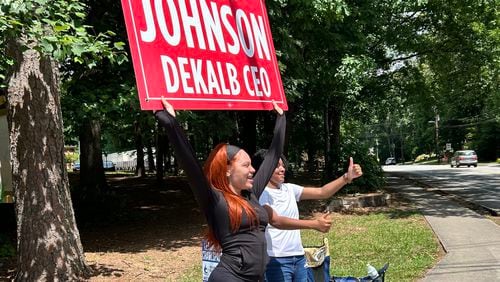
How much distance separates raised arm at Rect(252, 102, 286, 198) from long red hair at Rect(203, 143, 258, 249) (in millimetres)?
380

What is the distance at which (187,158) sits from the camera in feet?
8.27

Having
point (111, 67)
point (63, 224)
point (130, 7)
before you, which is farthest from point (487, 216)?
point (130, 7)

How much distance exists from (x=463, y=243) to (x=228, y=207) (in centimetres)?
779

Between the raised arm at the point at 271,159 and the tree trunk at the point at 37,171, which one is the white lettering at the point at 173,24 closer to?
the raised arm at the point at 271,159

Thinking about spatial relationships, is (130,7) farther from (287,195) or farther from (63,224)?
(63,224)

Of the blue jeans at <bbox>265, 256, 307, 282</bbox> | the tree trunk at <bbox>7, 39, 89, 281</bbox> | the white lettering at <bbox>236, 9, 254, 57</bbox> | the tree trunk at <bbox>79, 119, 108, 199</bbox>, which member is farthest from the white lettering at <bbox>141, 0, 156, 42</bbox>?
the tree trunk at <bbox>79, 119, 108, 199</bbox>

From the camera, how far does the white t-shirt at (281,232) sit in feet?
11.9

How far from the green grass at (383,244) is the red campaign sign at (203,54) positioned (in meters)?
4.79

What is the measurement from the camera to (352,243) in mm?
9711

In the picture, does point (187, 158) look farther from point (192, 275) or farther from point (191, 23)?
point (192, 275)

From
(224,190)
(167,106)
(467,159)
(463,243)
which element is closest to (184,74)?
(167,106)

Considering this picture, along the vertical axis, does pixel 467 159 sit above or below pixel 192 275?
below

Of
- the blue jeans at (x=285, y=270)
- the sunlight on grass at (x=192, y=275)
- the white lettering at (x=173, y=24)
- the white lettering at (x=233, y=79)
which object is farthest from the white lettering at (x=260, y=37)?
the sunlight on grass at (x=192, y=275)

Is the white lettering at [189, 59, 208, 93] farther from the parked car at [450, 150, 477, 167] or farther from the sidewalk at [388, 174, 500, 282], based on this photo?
the parked car at [450, 150, 477, 167]
